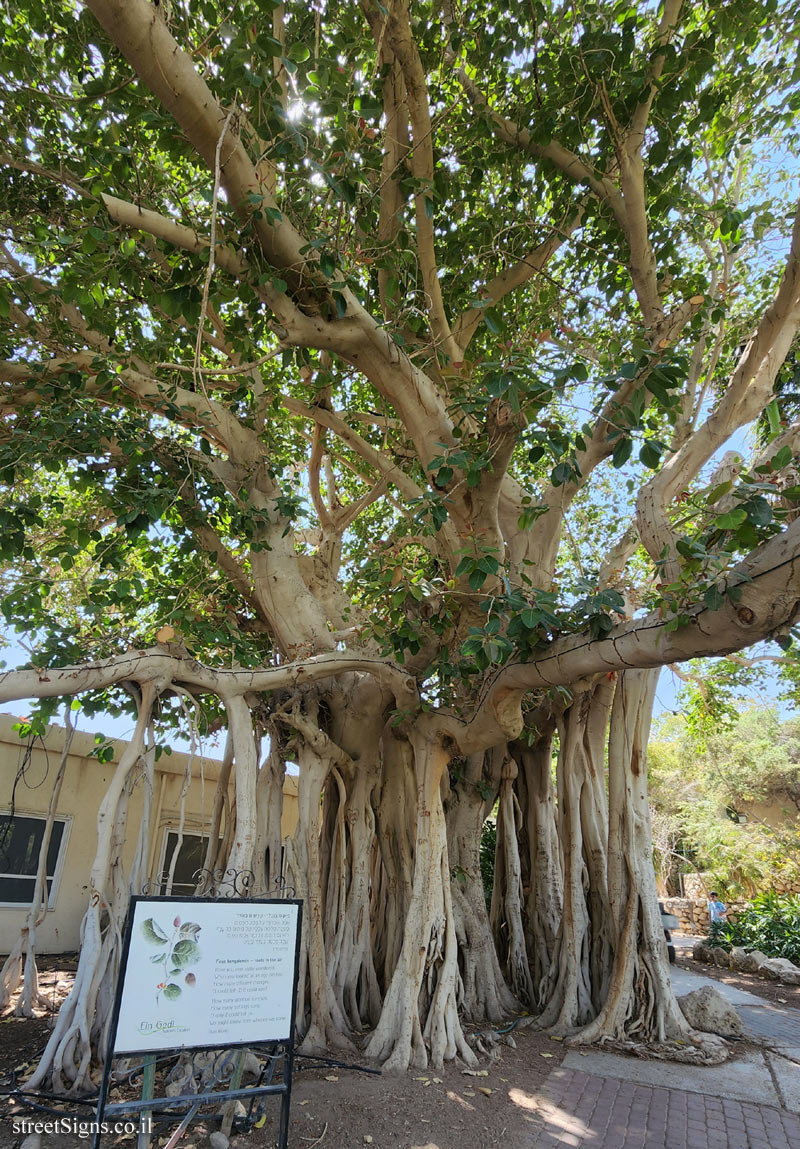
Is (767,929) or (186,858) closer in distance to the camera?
(186,858)

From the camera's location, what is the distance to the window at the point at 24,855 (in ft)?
22.4

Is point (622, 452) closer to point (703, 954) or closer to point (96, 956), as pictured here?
point (96, 956)

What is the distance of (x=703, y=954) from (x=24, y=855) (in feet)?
30.7

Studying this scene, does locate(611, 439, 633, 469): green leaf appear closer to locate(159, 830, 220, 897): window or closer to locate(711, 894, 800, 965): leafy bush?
locate(159, 830, 220, 897): window

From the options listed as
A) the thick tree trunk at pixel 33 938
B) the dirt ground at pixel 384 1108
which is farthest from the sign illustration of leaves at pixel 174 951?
the thick tree trunk at pixel 33 938

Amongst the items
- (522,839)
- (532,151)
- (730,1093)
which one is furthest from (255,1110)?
(532,151)

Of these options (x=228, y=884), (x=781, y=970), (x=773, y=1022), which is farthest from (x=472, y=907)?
(x=781, y=970)

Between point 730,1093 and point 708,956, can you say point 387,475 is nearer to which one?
point 730,1093

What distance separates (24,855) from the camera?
7.05m

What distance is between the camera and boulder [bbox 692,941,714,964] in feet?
33.4

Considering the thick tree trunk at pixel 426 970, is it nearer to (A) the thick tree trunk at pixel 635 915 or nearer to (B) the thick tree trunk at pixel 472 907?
(B) the thick tree trunk at pixel 472 907

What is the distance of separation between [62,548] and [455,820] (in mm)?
3885

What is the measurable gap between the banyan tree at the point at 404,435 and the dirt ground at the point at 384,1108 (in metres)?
0.25

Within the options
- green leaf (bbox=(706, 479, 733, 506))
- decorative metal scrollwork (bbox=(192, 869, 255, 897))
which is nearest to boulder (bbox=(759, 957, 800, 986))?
decorative metal scrollwork (bbox=(192, 869, 255, 897))
